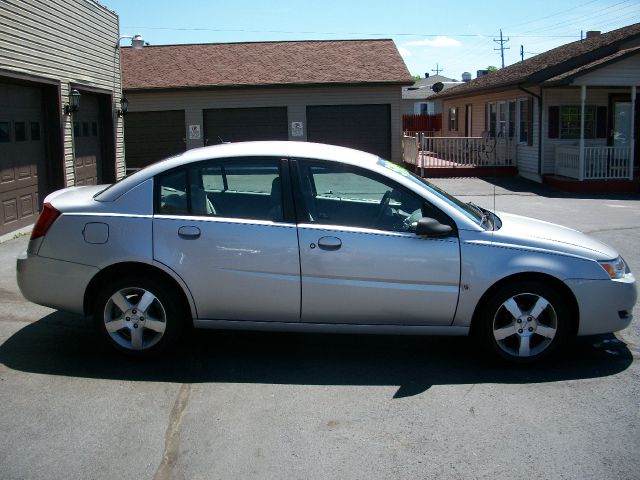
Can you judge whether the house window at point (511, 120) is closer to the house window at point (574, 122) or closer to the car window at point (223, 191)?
the house window at point (574, 122)

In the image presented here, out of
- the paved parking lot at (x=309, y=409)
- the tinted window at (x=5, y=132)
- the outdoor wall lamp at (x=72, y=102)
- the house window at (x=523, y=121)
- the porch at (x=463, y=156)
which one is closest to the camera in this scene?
the paved parking lot at (x=309, y=409)

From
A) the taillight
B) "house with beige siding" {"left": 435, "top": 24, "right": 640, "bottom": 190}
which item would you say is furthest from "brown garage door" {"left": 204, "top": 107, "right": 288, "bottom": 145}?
the taillight

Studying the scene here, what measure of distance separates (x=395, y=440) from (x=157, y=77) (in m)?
24.0

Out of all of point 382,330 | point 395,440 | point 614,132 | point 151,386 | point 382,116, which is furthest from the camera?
point 382,116

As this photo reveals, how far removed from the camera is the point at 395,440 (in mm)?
4023

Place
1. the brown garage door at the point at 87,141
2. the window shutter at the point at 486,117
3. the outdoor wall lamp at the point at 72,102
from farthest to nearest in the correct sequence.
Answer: the window shutter at the point at 486,117 < the brown garage door at the point at 87,141 < the outdoor wall lamp at the point at 72,102

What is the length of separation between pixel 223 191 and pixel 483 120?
23870 mm

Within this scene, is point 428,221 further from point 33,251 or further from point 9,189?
point 9,189

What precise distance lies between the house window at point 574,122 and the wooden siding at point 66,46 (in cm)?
1264

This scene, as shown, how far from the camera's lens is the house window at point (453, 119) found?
3225 cm

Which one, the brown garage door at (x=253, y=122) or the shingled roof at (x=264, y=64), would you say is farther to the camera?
the brown garage door at (x=253, y=122)

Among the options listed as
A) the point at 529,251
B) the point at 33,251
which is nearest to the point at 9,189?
the point at 33,251

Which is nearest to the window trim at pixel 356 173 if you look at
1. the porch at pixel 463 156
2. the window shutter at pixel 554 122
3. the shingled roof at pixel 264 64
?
the window shutter at pixel 554 122

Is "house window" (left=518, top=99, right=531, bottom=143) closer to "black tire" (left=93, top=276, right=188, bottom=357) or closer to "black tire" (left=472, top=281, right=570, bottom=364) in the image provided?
"black tire" (left=472, top=281, right=570, bottom=364)
